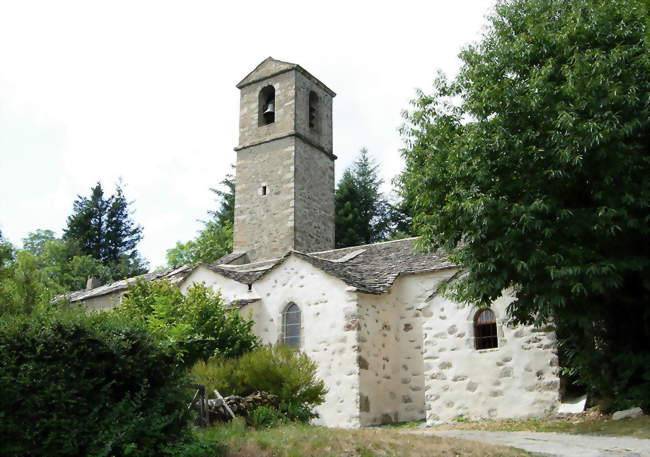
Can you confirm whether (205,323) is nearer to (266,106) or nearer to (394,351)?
(394,351)

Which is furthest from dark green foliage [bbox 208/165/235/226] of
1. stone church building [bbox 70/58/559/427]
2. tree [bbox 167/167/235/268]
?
stone church building [bbox 70/58/559/427]

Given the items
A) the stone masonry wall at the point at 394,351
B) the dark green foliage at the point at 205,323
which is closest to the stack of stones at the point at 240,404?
the dark green foliage at the point at 205,323

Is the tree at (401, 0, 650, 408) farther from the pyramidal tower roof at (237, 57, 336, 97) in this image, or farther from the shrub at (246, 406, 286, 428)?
the pyramidal tower roof at (237, 57, 336, 97)

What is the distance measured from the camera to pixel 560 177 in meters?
12.1

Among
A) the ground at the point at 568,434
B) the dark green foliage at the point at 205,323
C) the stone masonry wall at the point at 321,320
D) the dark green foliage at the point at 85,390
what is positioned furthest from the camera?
the stone masonry wall at the point at 321,320

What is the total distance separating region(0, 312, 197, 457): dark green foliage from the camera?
24.0 ft

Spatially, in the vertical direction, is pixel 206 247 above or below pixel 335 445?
above

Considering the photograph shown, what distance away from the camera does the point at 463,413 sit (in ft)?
52.4

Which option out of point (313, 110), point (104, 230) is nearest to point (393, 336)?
point (313, 110)

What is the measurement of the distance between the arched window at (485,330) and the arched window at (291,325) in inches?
209

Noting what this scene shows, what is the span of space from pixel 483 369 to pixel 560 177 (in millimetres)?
6134

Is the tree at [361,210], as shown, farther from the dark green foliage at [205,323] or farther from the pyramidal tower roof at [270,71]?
the dark green foliage at [205,323]

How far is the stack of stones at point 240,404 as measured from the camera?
36.9 feet

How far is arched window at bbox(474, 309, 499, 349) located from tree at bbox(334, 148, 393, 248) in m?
21.6
